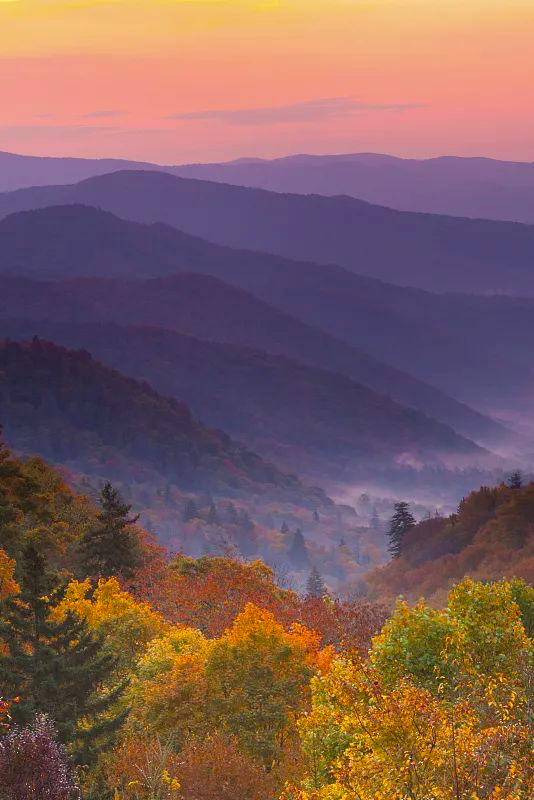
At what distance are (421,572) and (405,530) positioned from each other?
92.8 feet

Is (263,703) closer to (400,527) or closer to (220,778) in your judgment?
(220,778)

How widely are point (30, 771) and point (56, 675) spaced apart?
13.5 meters

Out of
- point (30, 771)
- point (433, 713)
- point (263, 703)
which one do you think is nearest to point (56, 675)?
point (263, 703)

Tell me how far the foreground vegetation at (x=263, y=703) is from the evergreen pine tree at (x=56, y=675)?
0.07 meters

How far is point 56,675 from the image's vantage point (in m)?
37.3

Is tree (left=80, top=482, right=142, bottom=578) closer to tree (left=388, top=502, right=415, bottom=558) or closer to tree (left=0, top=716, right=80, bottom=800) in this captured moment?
tree (left=0, top=716, right=80, bottom=800)

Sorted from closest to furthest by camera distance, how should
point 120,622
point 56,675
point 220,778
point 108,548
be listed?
point 220,778 < point 56,675 < point 120,622 < point 108,548

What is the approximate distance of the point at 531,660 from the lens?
30438mm

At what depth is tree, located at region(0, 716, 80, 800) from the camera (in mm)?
23828

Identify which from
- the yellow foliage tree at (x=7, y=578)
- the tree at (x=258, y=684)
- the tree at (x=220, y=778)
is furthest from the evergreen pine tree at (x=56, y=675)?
the yellow foliage tree at (x=7, y=578)

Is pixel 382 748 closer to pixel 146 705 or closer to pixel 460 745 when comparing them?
pixel 460 745

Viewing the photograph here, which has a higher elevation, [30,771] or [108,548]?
[108,548]

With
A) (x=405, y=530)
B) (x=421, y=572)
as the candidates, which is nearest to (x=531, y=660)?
(x=421, y=572)

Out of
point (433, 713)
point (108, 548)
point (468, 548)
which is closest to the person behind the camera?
point (433, 713)
